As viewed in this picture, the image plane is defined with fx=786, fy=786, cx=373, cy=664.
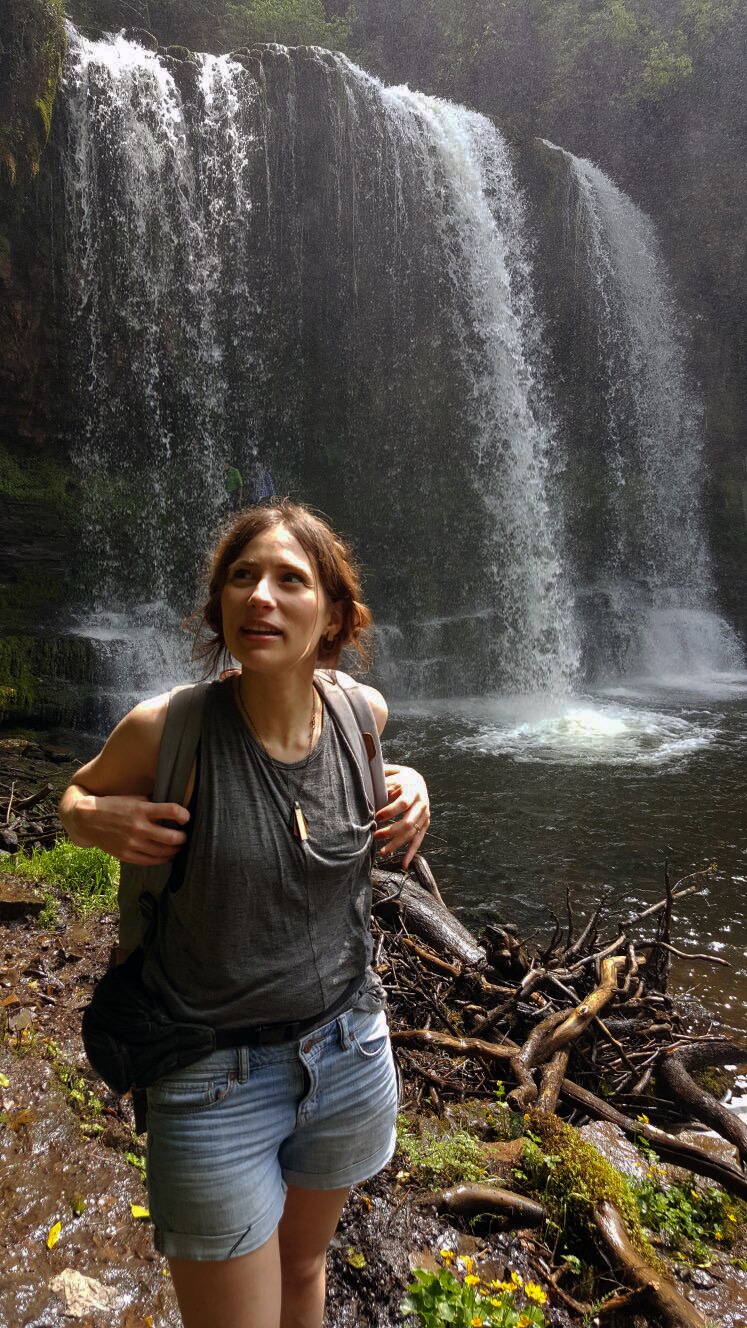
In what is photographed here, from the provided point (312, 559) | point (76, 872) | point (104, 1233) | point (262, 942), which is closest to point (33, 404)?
point (76, 872)

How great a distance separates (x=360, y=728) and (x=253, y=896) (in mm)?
416

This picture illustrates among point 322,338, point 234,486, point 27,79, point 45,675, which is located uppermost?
point 27,79

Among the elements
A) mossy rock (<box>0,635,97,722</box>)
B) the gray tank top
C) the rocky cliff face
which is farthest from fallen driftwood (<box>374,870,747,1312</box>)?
the rocky cliff face

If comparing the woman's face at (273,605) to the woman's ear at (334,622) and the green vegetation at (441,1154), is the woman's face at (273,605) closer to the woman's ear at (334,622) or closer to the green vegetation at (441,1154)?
the woman's ear at (334,622)

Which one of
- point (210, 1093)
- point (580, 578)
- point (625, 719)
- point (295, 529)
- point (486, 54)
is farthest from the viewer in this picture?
point (486, 54)

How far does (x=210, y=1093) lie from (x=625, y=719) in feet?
36.2

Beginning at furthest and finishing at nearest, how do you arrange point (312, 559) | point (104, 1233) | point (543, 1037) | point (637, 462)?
point (637, 462) → point (543, 1037) → point (104, 1233) → point (312, 559)

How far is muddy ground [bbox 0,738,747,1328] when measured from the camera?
1.89 meters

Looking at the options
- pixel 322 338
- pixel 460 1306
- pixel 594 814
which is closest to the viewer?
pixel 460 1306

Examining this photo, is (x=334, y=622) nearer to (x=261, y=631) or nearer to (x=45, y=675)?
(x=261, y=631)

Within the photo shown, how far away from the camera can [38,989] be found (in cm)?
336

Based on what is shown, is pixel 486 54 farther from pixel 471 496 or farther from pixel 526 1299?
pixel 526 1299

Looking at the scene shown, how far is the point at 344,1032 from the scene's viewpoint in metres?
1.42

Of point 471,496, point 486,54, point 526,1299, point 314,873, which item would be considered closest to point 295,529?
point 314,873
